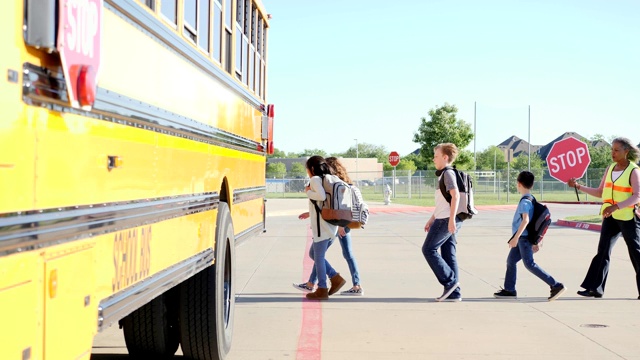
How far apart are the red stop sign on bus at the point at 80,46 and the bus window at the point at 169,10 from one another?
1.40m

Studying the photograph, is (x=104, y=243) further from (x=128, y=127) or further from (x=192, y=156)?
(x=192, y=156)

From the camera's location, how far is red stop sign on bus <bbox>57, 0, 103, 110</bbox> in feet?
9.14

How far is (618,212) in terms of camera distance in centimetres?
Answer: 948

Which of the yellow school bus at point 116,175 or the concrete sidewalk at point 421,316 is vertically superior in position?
the yellow school bus at point 116,175

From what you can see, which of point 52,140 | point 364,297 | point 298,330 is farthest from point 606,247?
point 52,140

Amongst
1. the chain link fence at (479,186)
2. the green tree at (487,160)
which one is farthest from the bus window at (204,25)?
the green tree at (487,160)

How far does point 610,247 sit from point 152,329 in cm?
549

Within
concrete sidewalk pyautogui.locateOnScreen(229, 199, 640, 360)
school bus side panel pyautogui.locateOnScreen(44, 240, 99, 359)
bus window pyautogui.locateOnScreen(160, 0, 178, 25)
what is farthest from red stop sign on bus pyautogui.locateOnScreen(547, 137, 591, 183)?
school bus side panel pyautogui.locateOnScreen(44, 240, 99, 359)

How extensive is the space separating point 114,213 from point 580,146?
11.3 meters

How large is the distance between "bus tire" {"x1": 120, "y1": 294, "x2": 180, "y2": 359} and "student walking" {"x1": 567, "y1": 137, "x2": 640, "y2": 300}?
4943 millimetres

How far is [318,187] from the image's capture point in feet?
30.5

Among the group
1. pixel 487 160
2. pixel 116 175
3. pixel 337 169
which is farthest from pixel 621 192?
pixel 487 160

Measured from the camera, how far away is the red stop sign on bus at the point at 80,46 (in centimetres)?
279

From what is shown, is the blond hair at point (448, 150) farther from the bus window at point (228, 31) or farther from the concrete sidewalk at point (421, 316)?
the bus window at point (228, 31)
